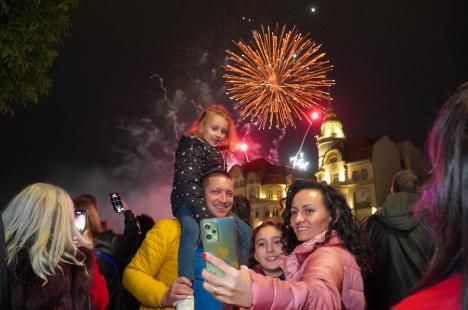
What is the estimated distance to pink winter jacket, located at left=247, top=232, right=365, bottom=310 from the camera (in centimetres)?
173

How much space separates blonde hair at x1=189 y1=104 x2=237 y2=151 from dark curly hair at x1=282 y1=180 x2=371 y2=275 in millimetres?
1478

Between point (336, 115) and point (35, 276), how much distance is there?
2368 inches

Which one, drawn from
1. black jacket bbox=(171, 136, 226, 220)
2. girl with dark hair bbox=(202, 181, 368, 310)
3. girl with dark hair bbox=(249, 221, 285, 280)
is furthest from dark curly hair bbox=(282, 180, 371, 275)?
black jacket bbox=(171, 136, 226, 220)

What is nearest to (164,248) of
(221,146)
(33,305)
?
(33,305)

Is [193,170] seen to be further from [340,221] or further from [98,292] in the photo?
[340,221]

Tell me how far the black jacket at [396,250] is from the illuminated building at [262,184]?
48.9 m

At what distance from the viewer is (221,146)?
5.00 meters

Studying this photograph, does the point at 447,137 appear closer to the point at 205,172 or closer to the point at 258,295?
the point at 258,295

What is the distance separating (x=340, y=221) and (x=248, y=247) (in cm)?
115

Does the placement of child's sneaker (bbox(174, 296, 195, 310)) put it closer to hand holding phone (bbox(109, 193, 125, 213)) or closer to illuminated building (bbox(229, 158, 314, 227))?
hand holding phone (bbox(109, 193, 125, 213))

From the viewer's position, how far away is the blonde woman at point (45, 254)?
107 inches

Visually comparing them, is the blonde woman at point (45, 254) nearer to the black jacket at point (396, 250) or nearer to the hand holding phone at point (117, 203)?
the black jacket at point (396, 250)

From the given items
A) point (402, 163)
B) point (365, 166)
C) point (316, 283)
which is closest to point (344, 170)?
point (365, 166)

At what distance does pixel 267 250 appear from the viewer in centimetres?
432
